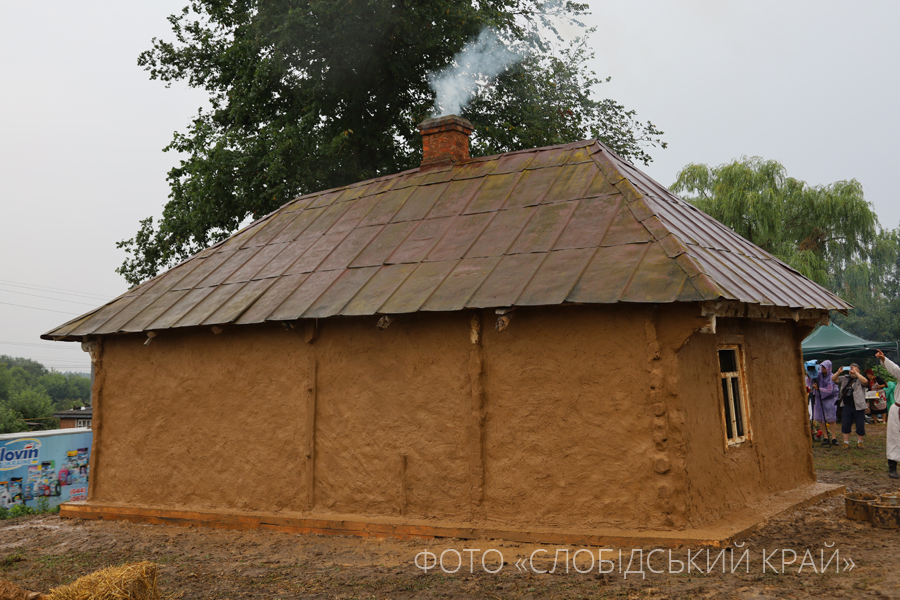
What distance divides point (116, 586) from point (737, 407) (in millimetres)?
6933

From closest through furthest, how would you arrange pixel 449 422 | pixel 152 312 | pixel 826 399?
pixel 449 422
pixel 152 312
pixel 826 399

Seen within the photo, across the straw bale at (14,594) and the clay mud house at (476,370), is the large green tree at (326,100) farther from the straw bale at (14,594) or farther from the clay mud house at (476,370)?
the straw bale at (14,594)

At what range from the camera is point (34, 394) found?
172 feet

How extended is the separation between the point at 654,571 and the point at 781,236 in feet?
75.0

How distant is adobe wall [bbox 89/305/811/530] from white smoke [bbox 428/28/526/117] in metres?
11.9

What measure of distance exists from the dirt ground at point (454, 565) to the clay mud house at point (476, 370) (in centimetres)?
34

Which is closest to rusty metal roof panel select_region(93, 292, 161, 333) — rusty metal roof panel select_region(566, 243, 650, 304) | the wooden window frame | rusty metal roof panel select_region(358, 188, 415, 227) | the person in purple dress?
rusty metal roof panel select_region(358, 188, 415, 227)

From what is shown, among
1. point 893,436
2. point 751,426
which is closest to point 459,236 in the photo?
point 751,426

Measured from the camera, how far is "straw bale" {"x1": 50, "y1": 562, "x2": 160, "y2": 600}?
202 inches

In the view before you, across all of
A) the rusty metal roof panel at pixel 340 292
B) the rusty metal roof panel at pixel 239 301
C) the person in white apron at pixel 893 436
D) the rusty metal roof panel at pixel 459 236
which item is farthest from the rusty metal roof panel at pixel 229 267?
the person in white apron at pixel 893 436

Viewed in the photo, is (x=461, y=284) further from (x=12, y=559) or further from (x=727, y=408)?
(x=12, y=559)

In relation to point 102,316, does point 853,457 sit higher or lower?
lower

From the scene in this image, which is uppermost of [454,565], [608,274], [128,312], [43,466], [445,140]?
[445,140]

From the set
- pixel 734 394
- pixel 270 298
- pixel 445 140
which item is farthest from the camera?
pixel 445 140
